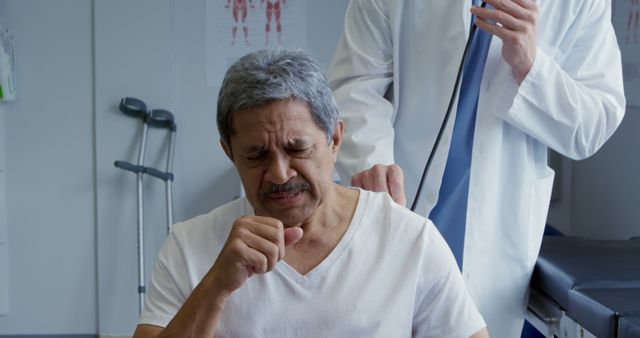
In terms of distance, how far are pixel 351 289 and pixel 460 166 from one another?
57cm

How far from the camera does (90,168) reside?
381 centimetres

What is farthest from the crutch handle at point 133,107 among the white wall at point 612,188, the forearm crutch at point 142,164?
the white wall at point 612,188

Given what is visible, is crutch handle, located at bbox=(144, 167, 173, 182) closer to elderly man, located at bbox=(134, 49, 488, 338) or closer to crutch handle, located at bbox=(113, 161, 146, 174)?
A: crutch handle, located at bbox=(113, 161, 146, 174)

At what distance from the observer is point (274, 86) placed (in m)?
1.13

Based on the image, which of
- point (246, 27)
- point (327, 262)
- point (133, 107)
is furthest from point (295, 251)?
point (246, 27)

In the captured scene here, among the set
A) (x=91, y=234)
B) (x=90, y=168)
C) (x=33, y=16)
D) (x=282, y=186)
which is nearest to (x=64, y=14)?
(x=33, y=16)

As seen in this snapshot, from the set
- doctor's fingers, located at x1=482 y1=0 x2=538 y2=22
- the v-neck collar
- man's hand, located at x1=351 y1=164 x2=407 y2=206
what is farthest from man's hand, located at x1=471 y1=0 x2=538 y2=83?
the v-neck collar

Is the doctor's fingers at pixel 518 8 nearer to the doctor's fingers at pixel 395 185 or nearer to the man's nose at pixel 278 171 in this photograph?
the doctor's fingers at pixel 395 185

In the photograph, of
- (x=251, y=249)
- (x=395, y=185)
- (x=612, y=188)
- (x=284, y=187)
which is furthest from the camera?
(x=612, y=188)

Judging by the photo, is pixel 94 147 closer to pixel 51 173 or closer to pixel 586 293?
pixel 51 173

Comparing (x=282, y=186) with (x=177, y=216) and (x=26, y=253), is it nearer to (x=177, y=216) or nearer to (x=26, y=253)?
(x=177, y=216)

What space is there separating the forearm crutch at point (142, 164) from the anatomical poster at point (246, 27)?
31 centimetres

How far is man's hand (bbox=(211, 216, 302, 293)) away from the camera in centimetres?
105

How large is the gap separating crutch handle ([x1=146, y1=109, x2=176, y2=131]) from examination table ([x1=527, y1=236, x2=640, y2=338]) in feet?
7.40
